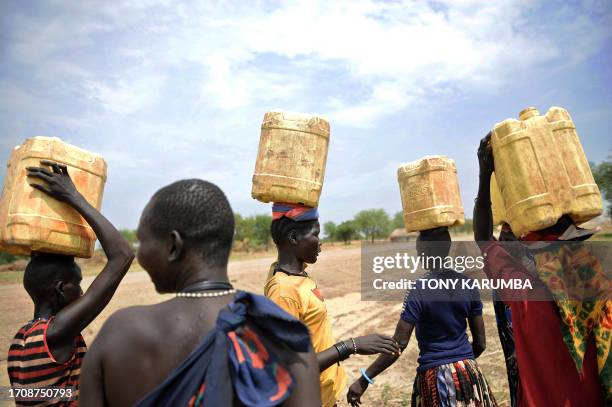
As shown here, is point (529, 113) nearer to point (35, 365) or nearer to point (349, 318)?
point (35, 365)

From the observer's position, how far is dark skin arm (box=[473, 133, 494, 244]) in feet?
8.96

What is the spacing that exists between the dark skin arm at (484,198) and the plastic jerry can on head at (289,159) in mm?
1023

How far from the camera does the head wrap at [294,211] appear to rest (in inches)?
119

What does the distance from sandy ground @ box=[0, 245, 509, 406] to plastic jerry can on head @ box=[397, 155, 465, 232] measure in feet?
9.65

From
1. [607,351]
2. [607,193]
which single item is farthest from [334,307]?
[607,193]

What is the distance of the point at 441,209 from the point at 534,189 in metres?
1.09

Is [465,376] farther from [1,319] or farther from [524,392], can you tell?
[1,319]

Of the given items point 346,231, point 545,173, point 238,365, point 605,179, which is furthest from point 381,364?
point 346,231

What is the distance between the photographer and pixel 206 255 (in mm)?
1556

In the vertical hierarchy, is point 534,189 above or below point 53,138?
below

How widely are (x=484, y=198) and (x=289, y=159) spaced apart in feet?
4.40

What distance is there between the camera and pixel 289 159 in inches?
114

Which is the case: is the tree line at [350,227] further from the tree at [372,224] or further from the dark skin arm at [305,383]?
the dark skin arm at [305,383]

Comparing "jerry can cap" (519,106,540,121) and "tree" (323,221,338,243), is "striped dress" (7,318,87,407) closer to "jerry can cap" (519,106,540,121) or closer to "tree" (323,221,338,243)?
"jerry can cap" (519,106,540,121)
